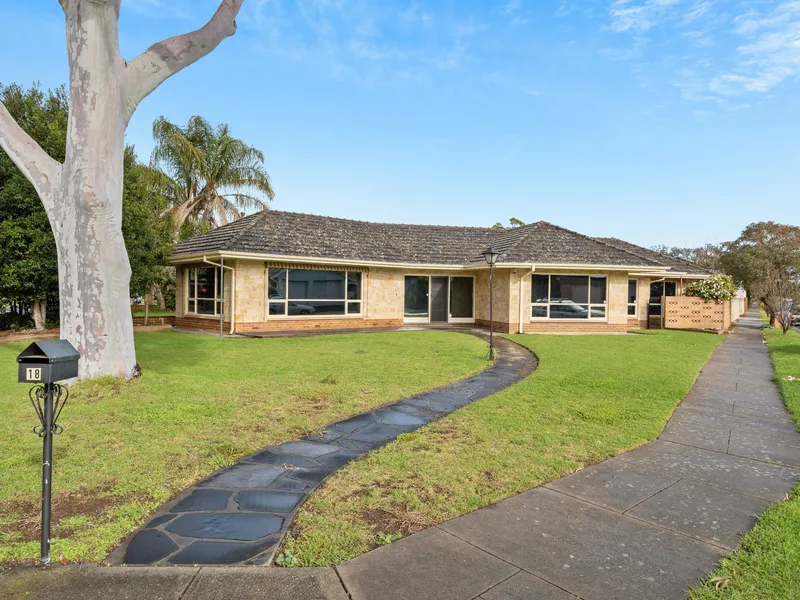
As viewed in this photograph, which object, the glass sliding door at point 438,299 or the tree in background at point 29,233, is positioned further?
the glass sliding door at point 438,299

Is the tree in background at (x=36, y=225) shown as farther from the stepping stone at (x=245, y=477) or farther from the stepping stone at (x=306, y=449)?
the stepping stone at (x=245, y=477)

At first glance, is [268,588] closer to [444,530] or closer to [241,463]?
[444,530]

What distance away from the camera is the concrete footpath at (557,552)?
8.04ft

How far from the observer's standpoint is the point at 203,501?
3.61 metres

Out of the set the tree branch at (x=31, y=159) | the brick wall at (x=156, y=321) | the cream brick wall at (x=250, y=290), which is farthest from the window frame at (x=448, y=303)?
the tree branch at (x=31, y=159)

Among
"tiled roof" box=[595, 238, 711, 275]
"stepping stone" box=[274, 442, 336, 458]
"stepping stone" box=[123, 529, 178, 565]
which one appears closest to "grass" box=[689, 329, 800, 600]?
"stepping stone" box=[123, 529, 178, 565]

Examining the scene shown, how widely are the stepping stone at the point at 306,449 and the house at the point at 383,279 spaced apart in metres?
11.2

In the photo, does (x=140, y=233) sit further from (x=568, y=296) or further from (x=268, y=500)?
(x=568, y=296)

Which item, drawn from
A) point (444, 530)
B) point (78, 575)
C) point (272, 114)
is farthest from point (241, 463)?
point (272, 114)

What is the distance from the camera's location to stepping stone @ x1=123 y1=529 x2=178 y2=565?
2763 mm

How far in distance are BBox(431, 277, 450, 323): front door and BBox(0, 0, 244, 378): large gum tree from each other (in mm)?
13818

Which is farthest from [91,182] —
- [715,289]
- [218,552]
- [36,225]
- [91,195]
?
[715,289]

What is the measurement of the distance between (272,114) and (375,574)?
17.8 metres

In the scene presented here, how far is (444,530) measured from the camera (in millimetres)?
3125
